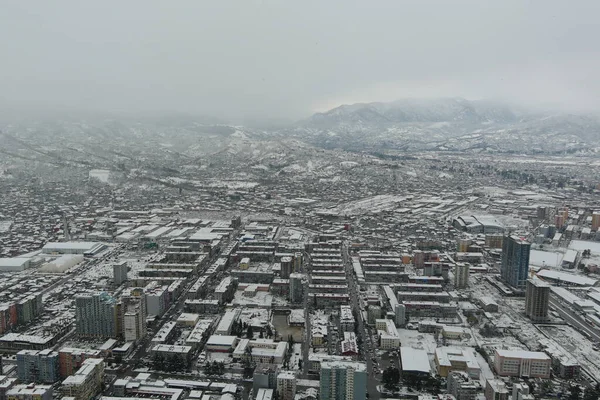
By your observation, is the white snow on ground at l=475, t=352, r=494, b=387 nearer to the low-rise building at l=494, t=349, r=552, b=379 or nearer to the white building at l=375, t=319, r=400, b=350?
the low-rise building at l=494, t=349, r=552, b=379

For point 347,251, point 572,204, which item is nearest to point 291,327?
point 347,251

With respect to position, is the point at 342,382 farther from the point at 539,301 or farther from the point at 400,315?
the point at 539,301

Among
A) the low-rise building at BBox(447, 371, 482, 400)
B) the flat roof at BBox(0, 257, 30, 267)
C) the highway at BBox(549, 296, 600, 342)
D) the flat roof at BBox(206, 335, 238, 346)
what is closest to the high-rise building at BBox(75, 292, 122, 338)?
the flat roof at BBox(206, 335, 238, 346)

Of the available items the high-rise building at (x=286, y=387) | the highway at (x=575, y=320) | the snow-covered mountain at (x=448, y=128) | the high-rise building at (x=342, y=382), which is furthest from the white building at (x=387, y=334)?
the snow-covered mountain at (x=448, y=128)

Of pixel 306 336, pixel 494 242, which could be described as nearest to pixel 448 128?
pixel 494 242

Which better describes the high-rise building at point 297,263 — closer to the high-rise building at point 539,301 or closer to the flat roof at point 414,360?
the flat roof at point 414,360

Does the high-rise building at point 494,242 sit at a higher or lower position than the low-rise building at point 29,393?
higher
